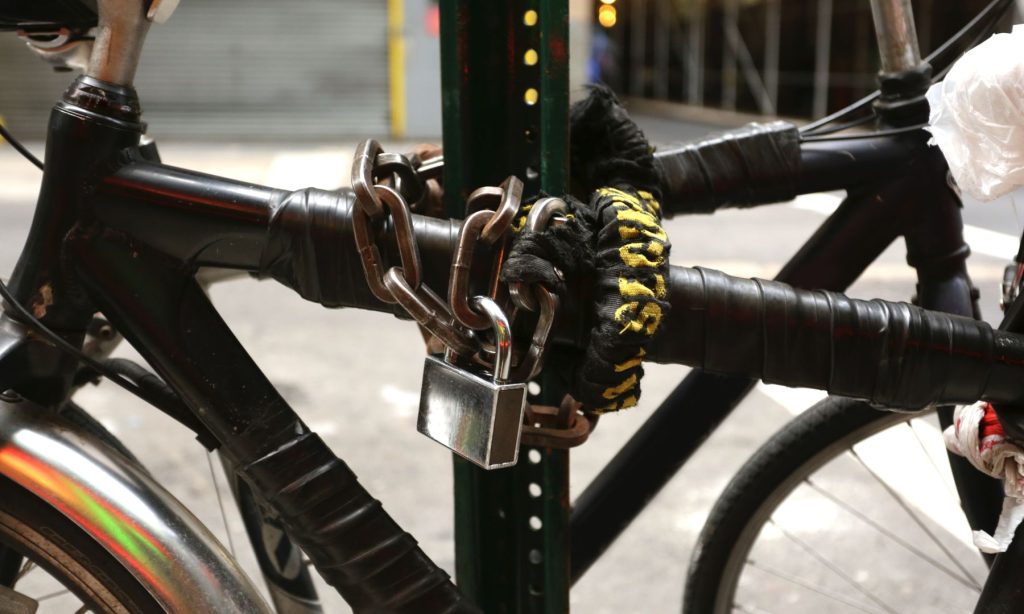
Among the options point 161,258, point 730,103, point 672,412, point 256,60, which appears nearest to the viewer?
point 161,258

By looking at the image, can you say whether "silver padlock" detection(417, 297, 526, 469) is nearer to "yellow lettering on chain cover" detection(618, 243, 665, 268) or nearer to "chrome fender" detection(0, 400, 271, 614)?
"yellow lettering on chain cover" detection(618, 243, 665, 268)

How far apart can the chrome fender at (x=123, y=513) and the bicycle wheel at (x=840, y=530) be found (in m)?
0.76

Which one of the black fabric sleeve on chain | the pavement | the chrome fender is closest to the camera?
the chrome fender

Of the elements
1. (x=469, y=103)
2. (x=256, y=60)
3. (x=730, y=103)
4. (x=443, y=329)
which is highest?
(x=469, y=103)

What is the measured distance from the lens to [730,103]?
490 inches

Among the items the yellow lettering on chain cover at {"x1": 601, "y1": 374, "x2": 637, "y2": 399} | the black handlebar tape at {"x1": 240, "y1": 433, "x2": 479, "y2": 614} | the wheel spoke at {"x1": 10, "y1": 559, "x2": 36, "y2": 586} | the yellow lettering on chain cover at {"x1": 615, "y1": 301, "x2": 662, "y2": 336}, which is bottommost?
the wheel spoke at {"x1": 10, "y1": 559, "x2": 36, "y2": 586}

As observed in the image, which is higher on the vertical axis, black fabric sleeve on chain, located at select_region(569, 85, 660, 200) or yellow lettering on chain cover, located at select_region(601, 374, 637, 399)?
black fabric sleeve on chain, located at select_region(569, 85, 660, 200)

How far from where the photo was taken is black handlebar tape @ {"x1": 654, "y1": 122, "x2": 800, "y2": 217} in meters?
1.09

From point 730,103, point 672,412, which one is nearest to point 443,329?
point 672,412

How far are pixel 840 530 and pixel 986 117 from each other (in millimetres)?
1871

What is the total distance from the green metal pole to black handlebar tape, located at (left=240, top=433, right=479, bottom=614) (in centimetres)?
14

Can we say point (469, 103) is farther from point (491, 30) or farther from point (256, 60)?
point (256, 60)

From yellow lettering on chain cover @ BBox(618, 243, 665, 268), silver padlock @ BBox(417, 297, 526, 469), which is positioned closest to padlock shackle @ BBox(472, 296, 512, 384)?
silver padlock @ BBox(417, 297, 526, 469)

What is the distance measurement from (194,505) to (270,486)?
1.87 meters
